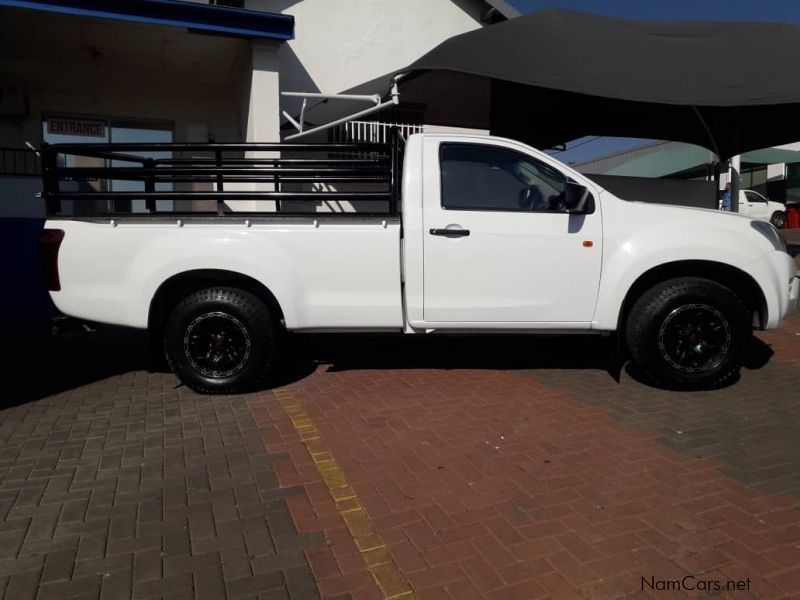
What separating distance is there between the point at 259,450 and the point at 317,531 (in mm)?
1109

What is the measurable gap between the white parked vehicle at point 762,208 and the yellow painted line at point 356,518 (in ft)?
85.0

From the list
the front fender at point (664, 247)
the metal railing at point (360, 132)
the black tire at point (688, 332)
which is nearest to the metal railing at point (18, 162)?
the metal railing at point (360, 132)

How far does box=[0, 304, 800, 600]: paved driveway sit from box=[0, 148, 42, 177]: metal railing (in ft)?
15.1

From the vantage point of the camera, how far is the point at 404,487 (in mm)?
3504

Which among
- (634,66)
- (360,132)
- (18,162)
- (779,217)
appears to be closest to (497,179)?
(634,66)

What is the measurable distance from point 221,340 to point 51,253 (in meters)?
1.45

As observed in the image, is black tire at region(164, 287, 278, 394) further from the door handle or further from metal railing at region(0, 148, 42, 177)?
metal railing at region(0, 148, 42, 177)

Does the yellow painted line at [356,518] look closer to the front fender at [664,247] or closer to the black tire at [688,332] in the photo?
the front fender at [664,247]

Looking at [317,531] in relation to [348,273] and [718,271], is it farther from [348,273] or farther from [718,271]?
[718,271]

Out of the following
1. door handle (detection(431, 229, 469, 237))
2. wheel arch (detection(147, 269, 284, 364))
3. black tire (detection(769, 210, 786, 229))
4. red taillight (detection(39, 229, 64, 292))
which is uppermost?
black tire (detection(769, 210, 786, 229))

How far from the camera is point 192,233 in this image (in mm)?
4820

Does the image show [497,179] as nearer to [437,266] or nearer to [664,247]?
[437,266]

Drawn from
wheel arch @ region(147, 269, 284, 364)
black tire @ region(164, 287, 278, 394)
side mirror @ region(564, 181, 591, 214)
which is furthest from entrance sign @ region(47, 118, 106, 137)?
side mirror @ region(564, 181, 591, 214)

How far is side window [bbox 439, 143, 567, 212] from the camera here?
16.3 feet
